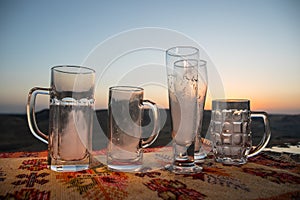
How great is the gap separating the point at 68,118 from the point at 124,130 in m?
0.15

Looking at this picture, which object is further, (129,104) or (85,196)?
(129,104)

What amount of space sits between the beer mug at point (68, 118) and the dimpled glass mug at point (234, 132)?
1.41ft

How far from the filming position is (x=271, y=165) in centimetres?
84

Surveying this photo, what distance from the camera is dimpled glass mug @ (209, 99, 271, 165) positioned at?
0.83m

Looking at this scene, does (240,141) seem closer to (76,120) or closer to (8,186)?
(76,120)

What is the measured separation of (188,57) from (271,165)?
45 centimetres

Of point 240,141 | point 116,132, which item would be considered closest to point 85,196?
point 116,132

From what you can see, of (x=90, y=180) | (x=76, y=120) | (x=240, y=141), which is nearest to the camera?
(x=90, y=180)

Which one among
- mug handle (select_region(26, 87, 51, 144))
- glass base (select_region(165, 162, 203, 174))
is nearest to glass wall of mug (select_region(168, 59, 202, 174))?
glass base (select_region(165, 162, 203, 174))

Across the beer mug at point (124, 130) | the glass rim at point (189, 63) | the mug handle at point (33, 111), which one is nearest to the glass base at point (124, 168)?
the beer mug at point (124, 130)

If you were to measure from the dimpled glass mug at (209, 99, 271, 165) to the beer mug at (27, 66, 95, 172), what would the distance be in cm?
43

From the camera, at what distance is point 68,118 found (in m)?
0.69

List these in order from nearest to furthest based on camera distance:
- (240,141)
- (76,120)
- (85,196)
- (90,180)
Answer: (85,196) → (90,180) → (76,120) → (240,141)

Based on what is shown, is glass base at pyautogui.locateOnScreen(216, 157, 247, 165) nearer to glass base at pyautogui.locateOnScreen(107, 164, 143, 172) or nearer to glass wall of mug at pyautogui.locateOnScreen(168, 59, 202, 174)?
glass wall of mug at pyautogui.locateOnScreen(168, 59, 202, 174)
